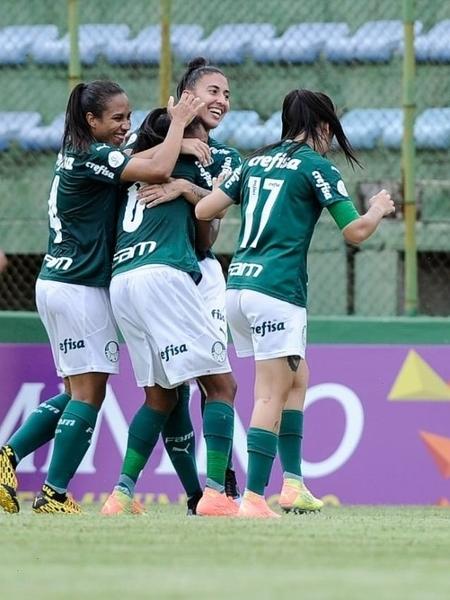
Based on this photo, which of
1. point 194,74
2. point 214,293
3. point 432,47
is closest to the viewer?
point 214,293

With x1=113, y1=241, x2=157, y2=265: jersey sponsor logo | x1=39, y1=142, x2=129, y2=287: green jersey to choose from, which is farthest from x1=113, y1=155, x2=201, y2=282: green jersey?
x1=39, y1=142, x2=129, y2=287: green jersey

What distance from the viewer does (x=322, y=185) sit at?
589 cm

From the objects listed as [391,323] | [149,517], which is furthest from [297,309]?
[391,323]

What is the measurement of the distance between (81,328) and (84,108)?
96cm

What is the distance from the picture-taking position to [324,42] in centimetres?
1075

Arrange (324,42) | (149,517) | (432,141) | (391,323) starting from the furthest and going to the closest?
1. (324,42)
2. (432,141)
3. (391,323)
4. (149,517)

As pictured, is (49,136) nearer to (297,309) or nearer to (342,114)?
(342,114)

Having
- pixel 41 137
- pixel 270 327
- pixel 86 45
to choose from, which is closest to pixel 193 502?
pixel 270 327

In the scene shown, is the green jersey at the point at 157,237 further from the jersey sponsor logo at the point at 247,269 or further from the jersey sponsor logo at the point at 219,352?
the jersey sponsor logo at the point at 219,352

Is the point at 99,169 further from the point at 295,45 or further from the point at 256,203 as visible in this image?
the point at 295,45

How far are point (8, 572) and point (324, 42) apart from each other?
7241 mm

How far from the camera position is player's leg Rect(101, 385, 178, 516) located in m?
6.15

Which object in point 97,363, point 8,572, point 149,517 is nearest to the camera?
point 8,572

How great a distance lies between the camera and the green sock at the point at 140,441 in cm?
616
